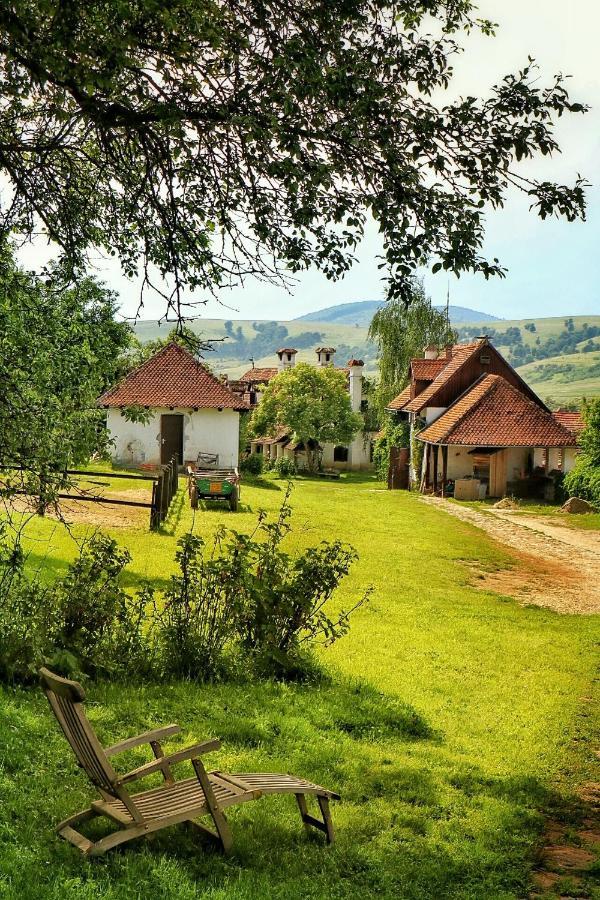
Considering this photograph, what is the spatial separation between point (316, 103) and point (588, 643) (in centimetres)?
954

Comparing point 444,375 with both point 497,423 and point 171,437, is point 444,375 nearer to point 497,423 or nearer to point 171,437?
point 497,423

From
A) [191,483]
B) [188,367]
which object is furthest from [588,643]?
[188,367]

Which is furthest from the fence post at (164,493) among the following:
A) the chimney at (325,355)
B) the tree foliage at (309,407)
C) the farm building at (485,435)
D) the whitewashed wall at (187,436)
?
the chimney at (325,355)

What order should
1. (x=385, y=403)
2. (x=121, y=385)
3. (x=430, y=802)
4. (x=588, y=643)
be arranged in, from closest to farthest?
(x=430, y=802) < (x=588, y=643) < (x=121, y=385) < (x=385, y=403)

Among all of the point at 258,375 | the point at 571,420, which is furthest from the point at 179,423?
the point at 258,375

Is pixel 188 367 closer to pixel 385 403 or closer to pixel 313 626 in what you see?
pixel 385 403

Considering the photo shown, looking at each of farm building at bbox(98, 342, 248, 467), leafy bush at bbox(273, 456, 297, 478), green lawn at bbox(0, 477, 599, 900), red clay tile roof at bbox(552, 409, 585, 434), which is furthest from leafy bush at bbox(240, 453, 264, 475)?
green lawn at bbox(0, 477, 599, 900)

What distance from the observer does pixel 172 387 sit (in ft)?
128

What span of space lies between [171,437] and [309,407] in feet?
55.0

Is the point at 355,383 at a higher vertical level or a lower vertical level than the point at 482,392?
higher

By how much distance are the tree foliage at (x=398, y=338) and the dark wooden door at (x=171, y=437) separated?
66.3ft

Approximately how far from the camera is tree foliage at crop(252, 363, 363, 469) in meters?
54.3

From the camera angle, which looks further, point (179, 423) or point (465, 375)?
point (465, 375)

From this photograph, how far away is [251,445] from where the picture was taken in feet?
238
